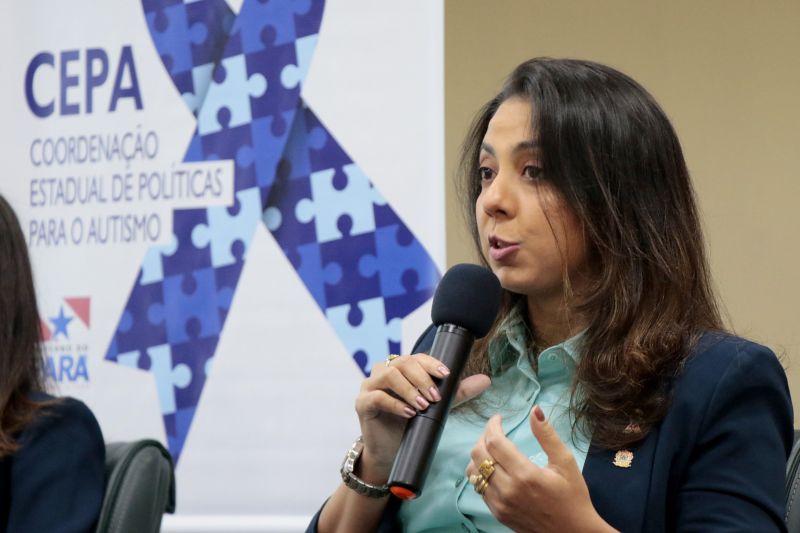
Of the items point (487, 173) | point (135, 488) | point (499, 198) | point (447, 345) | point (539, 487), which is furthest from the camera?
point (135, 488)

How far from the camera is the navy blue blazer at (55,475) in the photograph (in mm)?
1925

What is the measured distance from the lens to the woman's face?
57.7 inches

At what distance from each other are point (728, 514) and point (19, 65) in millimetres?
2428

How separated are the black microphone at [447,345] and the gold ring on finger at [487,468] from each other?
0.21 feet

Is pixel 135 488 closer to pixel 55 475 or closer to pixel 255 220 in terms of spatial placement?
pixel 55 475

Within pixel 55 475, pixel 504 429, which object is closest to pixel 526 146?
pixel 504 429

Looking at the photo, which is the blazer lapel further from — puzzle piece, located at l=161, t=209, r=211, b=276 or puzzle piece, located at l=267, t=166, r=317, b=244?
puzzle piece, located at l=161, t=209, r=211, b=276

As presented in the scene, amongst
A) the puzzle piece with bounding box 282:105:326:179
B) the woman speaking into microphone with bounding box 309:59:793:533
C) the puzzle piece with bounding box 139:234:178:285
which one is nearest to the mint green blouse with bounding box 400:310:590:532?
the woman speaking into microphone with bounding box 309:59:793:533

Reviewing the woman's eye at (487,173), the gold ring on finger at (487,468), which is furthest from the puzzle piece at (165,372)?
the gold ring on finger at (487,468)

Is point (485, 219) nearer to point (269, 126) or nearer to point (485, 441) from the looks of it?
point (485, 441)

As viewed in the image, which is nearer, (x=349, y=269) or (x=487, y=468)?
(x=487, y=468)

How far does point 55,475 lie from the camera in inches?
78.1

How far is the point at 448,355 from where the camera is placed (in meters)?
1.33

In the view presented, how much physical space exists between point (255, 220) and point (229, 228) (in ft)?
0.25
